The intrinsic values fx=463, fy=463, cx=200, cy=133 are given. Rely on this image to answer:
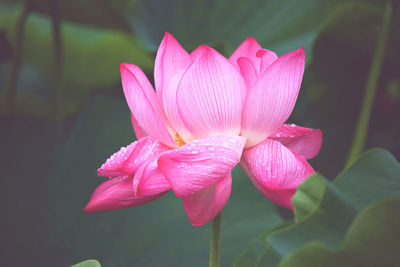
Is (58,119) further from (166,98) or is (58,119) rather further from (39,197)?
(166,98)

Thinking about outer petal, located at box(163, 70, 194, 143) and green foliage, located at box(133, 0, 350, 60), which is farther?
green foliage, located at box(133, 0, 350, 60)

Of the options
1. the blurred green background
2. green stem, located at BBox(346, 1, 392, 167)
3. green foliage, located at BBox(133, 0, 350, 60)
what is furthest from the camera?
green foliage, located at BBox(133, 0, 350, 60)

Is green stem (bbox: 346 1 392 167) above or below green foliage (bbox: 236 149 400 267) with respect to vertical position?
below

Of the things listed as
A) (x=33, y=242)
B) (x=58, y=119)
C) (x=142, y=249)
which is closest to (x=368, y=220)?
(x=142, y=249)

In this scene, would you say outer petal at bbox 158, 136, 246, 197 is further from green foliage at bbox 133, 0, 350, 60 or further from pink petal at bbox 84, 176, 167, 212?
green foliage at bbox 133, 0, 350, 60

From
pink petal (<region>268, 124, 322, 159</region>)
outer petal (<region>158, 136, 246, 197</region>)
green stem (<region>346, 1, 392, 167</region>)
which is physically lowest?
green stem (<region>346, 1, 392, 167</region>)

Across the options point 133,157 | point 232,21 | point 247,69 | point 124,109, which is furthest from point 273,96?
point 232,21

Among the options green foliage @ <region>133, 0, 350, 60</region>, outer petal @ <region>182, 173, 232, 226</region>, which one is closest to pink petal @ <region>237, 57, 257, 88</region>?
outer petal @ <region>182, 173, 232, 226</region>

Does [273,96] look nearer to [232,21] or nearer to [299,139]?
[299,139]
